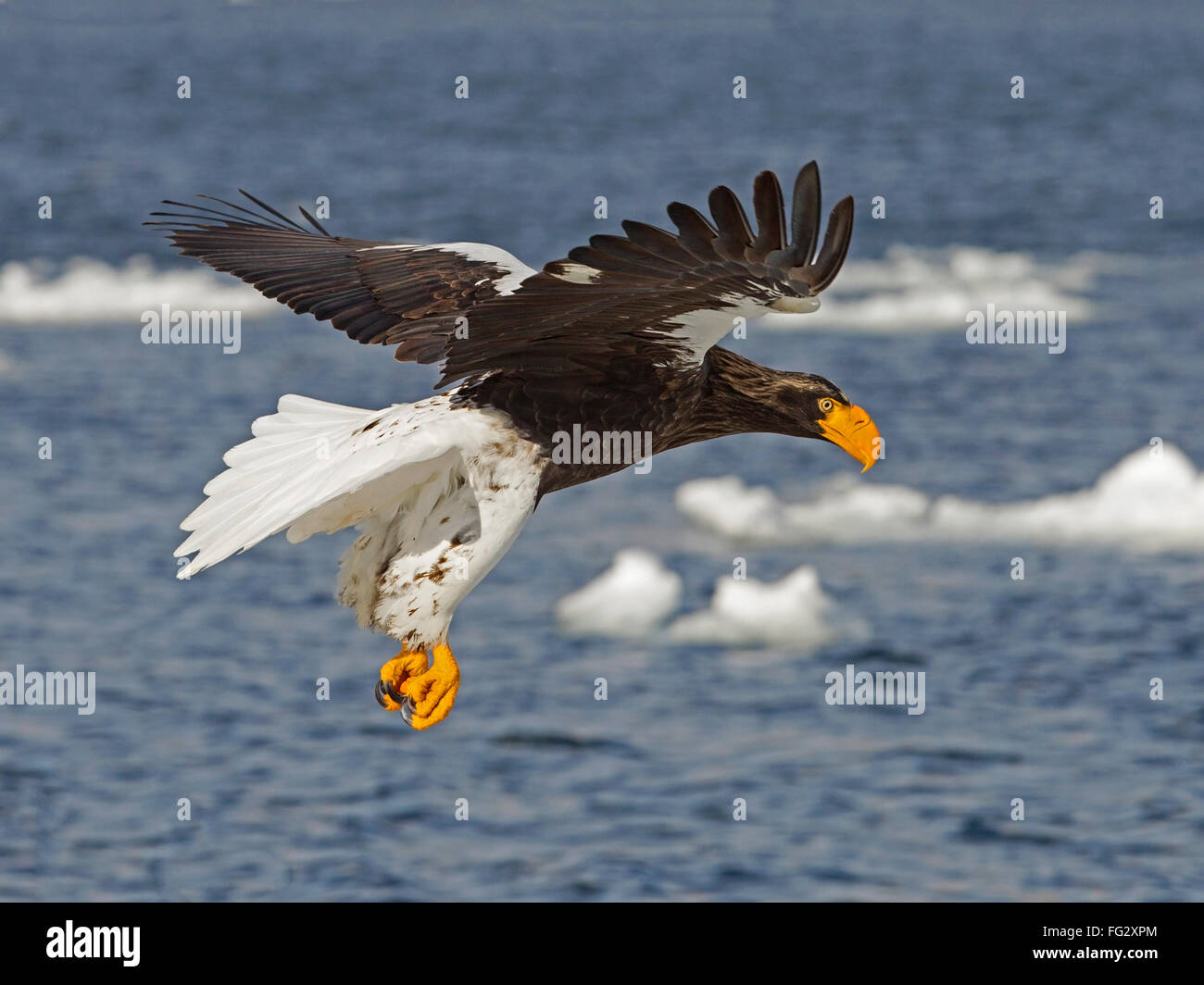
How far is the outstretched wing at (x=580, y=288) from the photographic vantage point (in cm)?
607

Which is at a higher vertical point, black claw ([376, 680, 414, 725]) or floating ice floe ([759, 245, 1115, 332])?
floating ice floe ([759, 245, 1115, 332])

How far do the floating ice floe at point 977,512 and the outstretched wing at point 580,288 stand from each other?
30.8m

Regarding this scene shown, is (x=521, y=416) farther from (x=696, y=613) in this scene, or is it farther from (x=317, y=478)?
(x=696, y=613)

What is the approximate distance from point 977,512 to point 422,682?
115ft

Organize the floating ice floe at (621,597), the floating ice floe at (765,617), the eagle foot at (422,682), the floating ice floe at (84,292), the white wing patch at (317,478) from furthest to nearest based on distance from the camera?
the floating ice floe at (84,292), the floating ice floe at (765,617), the floating ice floe at (621,597), the eagle foot at (422,682), the white wing patch at (317,478)

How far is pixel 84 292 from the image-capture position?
164 feet

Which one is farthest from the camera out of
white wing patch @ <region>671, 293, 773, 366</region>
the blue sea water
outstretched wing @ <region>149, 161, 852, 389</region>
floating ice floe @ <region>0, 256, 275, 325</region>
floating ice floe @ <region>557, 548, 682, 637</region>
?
floating ice floe @ <region>0, 256, 275, 325</region>

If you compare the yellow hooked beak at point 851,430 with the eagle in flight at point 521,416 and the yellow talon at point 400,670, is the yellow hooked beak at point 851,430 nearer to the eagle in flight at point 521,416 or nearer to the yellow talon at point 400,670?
the eagle in flight at point 521,416

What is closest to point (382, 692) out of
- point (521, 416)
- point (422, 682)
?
point (422, 682)

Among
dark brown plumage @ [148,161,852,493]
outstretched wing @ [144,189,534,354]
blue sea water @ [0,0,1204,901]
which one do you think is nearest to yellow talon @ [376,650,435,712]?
dark brown plumage @ [148,161,852,493]

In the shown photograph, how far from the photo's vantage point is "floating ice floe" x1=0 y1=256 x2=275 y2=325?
154 feet

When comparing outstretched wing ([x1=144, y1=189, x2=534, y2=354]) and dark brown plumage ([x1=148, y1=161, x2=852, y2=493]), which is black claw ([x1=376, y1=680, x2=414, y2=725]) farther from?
outstretched wing ([x1=144, y1=189, x2=534, y2=354])

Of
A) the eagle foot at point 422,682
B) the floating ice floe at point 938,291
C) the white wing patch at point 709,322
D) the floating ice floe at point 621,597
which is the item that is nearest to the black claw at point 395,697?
the eagle foot at point 422,682

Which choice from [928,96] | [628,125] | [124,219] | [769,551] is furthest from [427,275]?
[928,96]
